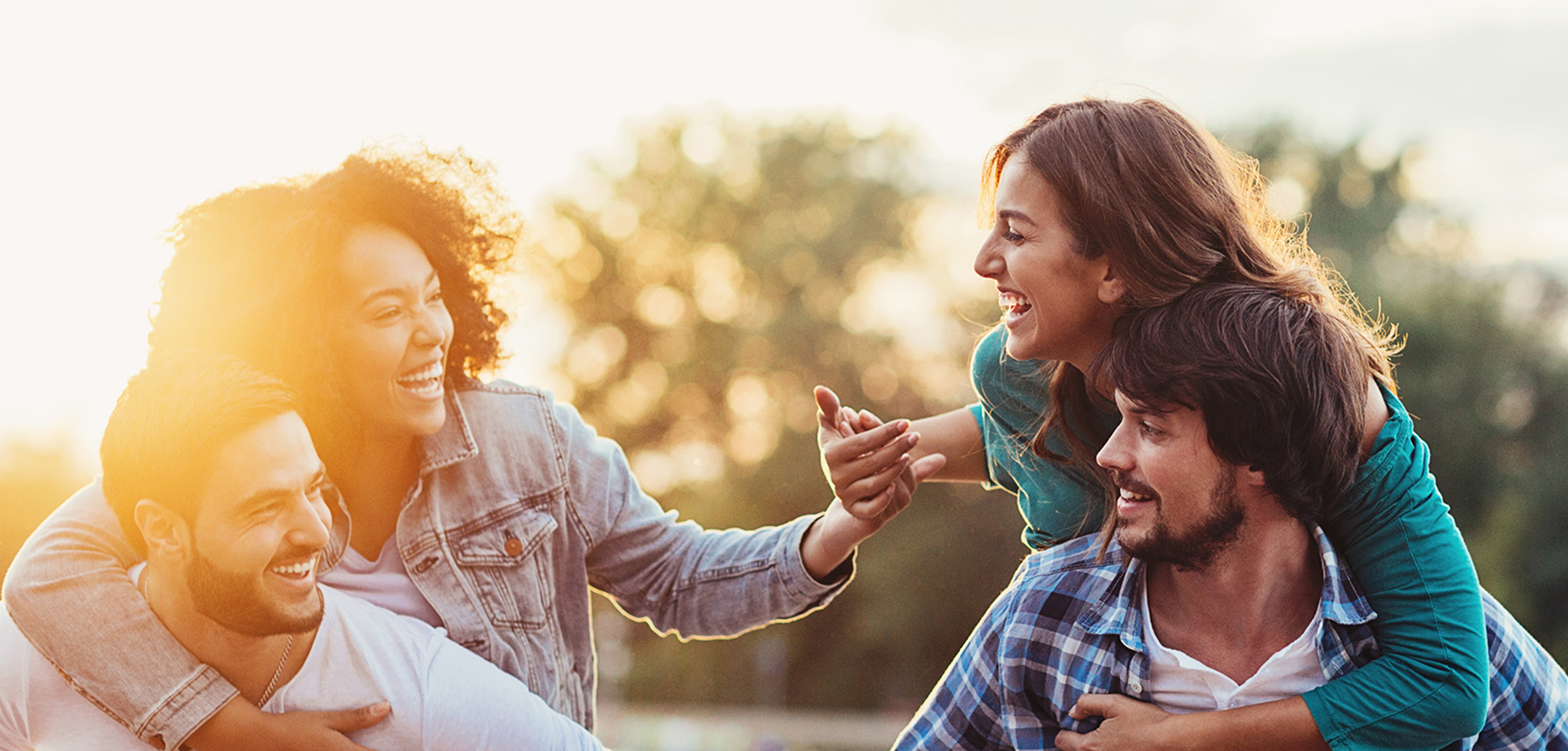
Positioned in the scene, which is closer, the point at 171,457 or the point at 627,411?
the point at 171,457

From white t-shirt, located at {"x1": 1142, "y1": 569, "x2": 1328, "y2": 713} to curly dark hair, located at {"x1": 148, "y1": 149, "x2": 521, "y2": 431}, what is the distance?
1948 mm

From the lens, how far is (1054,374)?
2.96 metres

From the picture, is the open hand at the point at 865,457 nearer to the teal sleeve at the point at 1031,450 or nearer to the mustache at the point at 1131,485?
the teal sleeve at the point at 1031,450

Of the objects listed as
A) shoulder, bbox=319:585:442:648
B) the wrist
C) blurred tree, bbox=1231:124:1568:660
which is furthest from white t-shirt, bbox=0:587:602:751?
blurred tree, bbox=1231:124:1568:660

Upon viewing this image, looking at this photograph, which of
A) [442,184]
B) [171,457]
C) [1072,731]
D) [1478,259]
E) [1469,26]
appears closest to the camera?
[171,457]

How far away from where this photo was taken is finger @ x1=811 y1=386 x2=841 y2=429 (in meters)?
2.90

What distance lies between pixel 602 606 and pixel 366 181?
28.9m

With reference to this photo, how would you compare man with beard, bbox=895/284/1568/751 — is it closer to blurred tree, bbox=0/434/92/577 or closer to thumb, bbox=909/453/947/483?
thumb, bbox=909/453/947/483

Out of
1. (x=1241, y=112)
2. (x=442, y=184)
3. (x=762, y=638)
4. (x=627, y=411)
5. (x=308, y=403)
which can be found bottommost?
(x=762, y=638)

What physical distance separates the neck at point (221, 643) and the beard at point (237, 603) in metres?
0.03

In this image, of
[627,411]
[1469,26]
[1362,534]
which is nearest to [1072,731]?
[1362,534]

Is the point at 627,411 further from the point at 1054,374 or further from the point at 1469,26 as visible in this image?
the point at 1054,374

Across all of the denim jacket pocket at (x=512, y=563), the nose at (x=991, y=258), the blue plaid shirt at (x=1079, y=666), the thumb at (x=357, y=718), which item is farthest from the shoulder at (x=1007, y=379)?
the thumb at (x=357, y=718)

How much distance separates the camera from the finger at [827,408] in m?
2.90
